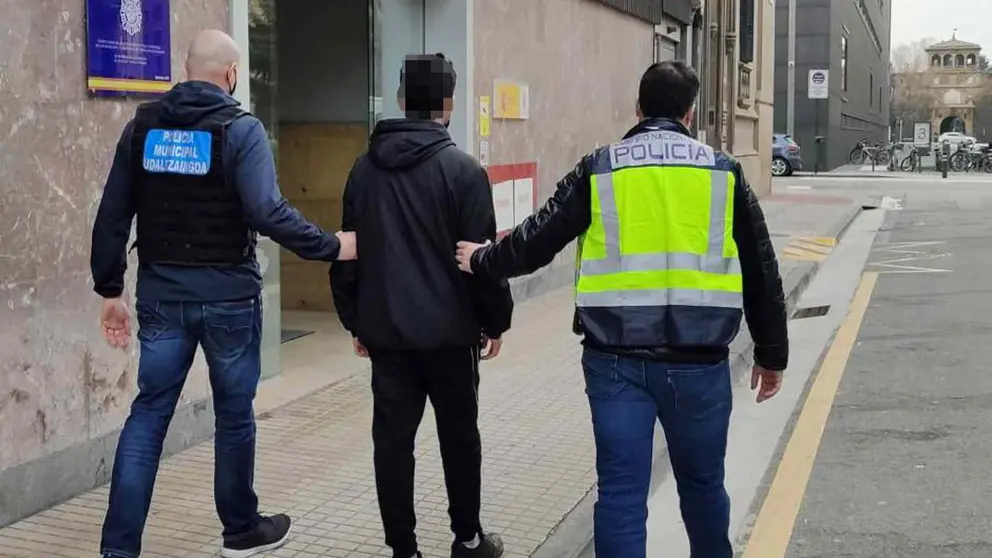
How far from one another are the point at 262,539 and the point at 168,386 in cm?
76

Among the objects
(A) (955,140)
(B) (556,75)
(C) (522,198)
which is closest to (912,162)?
(A) (955,140)

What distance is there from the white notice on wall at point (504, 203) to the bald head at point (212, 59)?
224 inches

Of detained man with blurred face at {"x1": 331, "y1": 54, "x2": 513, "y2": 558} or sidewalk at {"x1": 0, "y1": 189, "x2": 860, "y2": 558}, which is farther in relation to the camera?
sidewalk at {"x1": 0, "y1": 189, "x2": 860, "y2": 558}

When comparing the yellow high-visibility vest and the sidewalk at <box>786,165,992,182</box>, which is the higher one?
the yellow high-visibility vest

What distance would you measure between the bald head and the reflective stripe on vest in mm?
1448

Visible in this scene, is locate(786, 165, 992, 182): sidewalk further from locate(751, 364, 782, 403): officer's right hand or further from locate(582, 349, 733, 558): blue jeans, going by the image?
locate(582, 349, 733, 558): blue jeans

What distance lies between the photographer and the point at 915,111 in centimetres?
11294

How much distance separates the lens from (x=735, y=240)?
11.2 ft

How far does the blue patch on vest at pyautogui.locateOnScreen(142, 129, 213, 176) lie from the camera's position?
A: 378 cm

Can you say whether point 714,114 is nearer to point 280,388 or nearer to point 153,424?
point 280,388

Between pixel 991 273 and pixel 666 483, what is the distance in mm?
9183

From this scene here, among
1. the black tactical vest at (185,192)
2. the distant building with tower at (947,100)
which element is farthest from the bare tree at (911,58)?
the black tactical vest at (185,192)

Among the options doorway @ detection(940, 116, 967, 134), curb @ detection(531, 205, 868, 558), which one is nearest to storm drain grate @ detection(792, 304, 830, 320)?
curb @ detection(531, 205, 868, 558)

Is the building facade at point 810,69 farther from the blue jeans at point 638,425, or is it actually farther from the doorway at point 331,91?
the blue jeans at point 638,425
